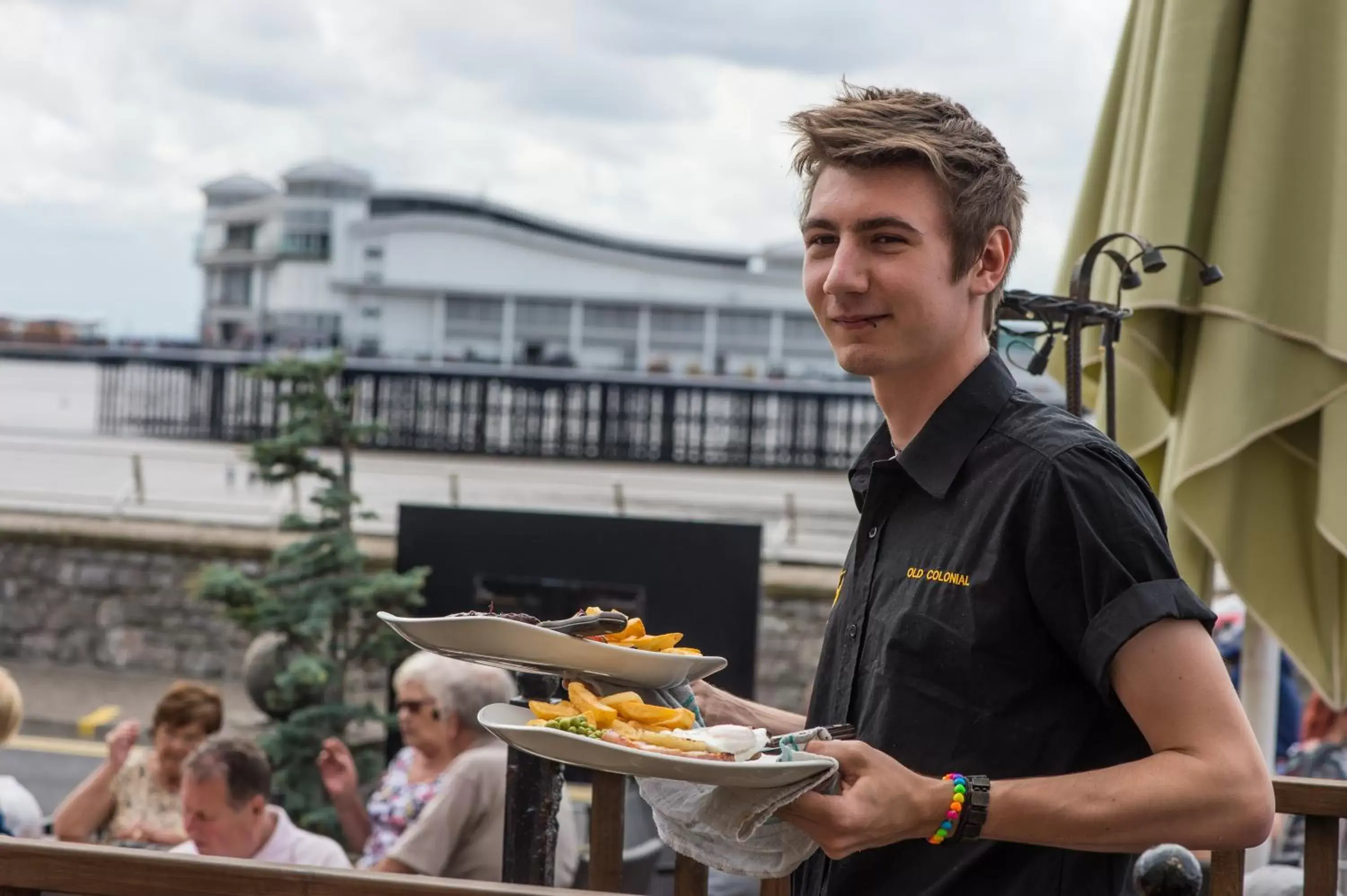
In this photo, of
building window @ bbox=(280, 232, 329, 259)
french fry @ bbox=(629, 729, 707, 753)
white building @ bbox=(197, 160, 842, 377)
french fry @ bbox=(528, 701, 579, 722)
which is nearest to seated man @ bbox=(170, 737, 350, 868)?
french fry @ bbox=(528, 701, 579, 722)

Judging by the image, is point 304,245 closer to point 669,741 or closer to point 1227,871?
point 1227,871

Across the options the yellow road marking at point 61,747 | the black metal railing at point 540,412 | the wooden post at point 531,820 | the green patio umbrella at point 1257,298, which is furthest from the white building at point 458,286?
the wooden post at point 531,820

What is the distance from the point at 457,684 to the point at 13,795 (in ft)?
4.41

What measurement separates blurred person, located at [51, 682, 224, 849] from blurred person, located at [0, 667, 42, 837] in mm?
443

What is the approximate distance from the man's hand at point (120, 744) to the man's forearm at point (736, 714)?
363 cm

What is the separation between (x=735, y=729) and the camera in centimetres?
123

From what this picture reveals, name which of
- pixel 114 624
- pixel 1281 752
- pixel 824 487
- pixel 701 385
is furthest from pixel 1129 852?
pixel 701 385

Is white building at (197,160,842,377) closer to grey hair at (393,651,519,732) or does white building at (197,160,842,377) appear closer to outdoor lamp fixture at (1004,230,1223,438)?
grey hair at (393,651,519,732)

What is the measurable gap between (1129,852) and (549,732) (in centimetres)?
52

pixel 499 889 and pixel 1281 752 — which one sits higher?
pixel 499 889

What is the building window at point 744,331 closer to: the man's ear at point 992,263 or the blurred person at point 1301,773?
the blurred person at point 1301,773

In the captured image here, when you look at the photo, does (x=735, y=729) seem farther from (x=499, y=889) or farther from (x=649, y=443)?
(x=649, y=443)

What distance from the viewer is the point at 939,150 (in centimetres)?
133

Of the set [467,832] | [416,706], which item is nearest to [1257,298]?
[467,832]
